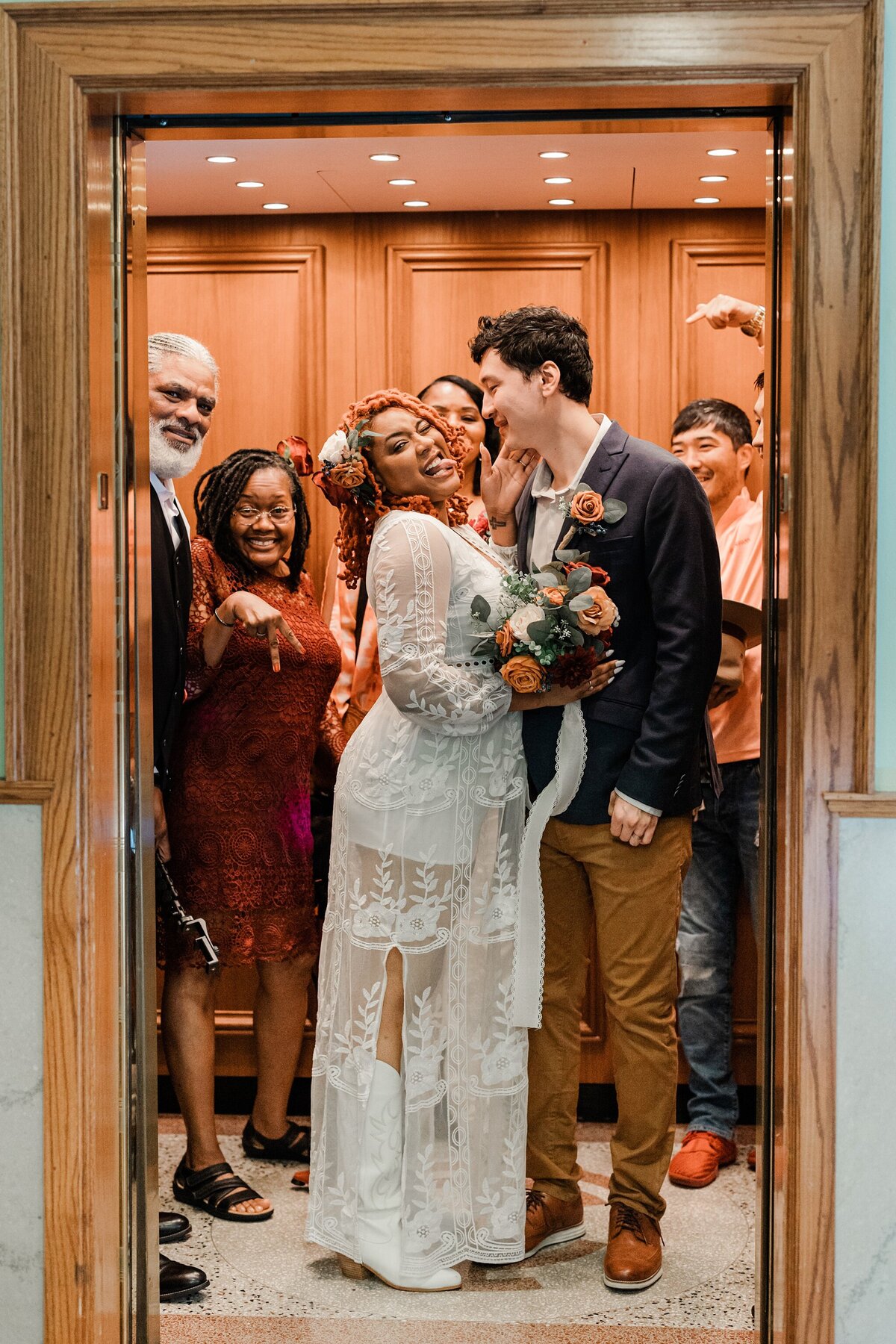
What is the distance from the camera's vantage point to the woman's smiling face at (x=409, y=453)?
2799 mm

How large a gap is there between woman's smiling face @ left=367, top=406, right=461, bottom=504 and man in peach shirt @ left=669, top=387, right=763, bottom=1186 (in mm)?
806

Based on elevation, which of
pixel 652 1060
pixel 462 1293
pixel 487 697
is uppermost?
pixel 487 697

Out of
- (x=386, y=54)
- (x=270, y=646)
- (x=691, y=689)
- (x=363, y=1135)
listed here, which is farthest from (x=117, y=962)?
(x=386, y=54)

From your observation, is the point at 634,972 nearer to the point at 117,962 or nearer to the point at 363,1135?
the point at 363,1135

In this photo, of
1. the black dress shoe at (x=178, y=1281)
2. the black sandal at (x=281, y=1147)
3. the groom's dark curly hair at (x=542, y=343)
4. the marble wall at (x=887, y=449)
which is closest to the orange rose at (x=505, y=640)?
the groom's dark curly hair at (x=542, y=343)

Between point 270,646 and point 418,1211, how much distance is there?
1.20m

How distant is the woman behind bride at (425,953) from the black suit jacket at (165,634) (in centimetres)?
39

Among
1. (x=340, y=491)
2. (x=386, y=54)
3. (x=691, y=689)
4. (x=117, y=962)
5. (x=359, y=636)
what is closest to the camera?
(x=386, y=54)

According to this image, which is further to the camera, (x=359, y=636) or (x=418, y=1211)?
(x=359, y=636)

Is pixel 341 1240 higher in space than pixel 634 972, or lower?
lower

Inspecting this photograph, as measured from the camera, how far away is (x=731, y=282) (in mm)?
3744

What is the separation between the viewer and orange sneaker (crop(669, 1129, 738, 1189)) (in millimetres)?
3211

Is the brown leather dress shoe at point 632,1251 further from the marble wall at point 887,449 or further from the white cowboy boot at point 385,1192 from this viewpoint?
the marble wall at point 887,449

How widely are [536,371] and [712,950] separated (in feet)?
5.05
